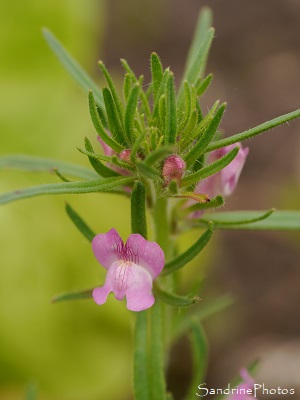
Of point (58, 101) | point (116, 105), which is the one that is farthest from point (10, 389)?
point (116, 105)

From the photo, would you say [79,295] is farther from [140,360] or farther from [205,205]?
[205,205]

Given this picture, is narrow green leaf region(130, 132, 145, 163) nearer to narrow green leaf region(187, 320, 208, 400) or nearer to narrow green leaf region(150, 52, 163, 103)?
narrow green leaf region(150, 52, 163, 103)

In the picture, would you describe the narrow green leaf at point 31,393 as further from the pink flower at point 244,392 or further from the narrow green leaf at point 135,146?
the narrow green leaf at point 135,146

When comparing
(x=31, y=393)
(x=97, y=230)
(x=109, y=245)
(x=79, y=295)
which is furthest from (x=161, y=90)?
(x=97, y=230)

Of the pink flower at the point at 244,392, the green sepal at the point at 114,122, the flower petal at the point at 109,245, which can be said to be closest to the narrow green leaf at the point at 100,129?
the green sepal at the point at 114,122

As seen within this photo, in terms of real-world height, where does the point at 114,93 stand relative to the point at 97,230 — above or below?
below

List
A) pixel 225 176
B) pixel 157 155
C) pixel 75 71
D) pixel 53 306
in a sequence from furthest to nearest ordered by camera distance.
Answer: pixel 53 306, pixel 75 71, pixel 225 176, pixel 157 155
